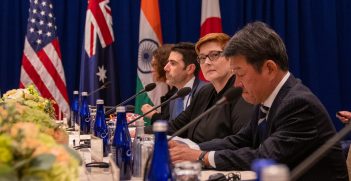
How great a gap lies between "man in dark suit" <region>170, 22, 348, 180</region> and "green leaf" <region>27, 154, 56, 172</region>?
997mm

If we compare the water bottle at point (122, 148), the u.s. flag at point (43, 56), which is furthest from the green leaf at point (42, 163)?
the u.s. flag at point (43, 56)

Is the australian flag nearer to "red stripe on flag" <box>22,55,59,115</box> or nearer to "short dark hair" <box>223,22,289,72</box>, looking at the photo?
"red stripe on flag" <box>22,55,59,115</box>

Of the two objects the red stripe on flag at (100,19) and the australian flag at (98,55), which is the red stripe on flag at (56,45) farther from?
the red stripe on flag at (100,19)

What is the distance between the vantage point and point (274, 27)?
536 centimetres

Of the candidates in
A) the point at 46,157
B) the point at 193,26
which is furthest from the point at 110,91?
the point at 46,157

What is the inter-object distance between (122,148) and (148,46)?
3217 millimetres

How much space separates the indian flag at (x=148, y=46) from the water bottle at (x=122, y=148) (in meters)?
3.00

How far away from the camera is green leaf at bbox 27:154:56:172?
32.5 inches

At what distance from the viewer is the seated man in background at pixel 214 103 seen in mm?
2586

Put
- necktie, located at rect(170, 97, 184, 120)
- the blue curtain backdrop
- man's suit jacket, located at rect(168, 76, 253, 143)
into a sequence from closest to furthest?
man's suit jacket, located at rect(168, 76, 253, 143), necktie, located at rect(170, 97, 184, 120), the blue curtain backdrop

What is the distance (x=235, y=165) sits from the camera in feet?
5.92

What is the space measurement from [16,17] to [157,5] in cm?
143

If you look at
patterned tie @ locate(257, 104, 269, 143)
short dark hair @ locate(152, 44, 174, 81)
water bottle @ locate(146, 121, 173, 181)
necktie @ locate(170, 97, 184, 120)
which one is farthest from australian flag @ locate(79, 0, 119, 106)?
water bottle @ locate(146, 121, 173, 181)

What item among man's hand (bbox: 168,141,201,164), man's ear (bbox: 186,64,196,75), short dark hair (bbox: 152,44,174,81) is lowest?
man's hand (bbox: 168,141,201,164)
